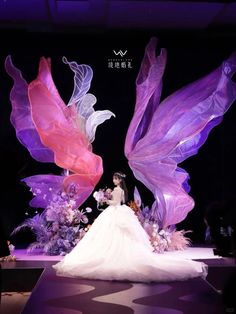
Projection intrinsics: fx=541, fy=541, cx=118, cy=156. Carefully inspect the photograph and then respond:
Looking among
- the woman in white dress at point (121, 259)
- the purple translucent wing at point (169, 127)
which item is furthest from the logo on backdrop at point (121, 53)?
the woman in white dress at point (121, 259)

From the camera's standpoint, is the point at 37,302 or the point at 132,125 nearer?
the point at 37,302

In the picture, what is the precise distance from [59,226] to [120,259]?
190 cm

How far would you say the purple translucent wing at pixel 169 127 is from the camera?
27.0 ft

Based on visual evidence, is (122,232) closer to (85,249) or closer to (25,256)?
(85,249)

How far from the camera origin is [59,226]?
25.3 feet

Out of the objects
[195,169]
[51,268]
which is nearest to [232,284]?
[51,268]

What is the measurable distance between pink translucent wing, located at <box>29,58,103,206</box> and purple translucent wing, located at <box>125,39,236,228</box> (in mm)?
651

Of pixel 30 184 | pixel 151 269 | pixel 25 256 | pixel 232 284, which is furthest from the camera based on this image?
pixel 30 184

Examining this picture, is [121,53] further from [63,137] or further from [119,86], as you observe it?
[63,137]

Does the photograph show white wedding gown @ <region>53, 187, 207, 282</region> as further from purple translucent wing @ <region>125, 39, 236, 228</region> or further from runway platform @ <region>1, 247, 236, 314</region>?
purple translucent wing @ <region>125, 39, 236, 228</region>

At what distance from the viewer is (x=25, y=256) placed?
24.8 ft

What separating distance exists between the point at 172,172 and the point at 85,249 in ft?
7.88

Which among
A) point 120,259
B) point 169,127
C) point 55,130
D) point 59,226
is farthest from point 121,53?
point 120,259

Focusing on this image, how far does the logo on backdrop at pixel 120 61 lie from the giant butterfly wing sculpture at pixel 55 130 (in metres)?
0.68
